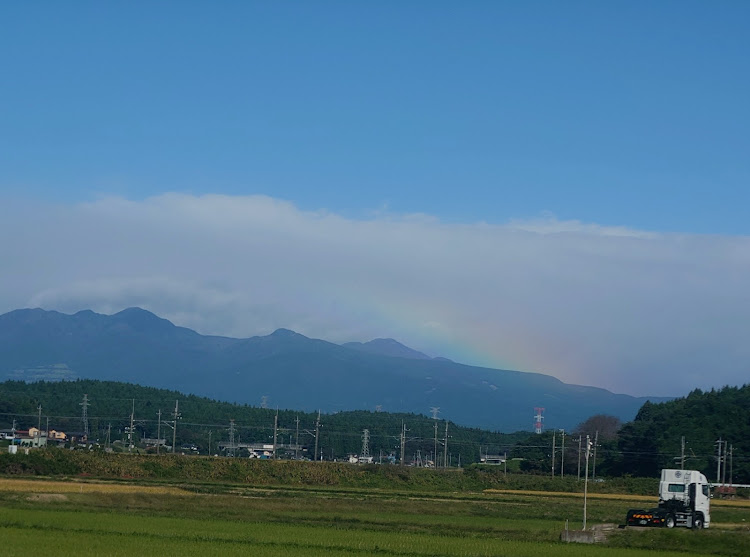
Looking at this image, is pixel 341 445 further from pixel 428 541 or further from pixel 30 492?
pixel 428 541

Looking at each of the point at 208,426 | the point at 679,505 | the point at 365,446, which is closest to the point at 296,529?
the point at 679,505

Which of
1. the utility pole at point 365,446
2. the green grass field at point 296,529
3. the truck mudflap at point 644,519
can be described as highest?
the truck mudflap at point 644,519

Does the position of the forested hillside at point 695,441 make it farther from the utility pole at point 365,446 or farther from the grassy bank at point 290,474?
the utility pole at point 365,446

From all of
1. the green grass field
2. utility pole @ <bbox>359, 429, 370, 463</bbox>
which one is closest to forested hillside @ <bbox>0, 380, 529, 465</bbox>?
utility pole @ <bbox>359, 429, 370, 463</bbox>

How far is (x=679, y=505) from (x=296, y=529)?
66.1 feet

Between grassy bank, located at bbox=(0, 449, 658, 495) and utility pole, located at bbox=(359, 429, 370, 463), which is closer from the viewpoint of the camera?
grassy bank, located at bbox=(0, 449, 658, 495)

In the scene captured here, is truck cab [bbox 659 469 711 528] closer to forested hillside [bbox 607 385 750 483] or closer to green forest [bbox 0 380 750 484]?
green forest [bbox 0 380 750 484]

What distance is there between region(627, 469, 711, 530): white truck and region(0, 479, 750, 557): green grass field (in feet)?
5.97

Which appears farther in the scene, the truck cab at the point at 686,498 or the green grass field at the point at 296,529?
the truck cab at the point at 686,498

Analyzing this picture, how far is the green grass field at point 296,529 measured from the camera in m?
32.2

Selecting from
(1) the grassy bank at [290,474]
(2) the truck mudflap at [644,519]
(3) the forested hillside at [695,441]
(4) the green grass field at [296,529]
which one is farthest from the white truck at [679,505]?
(3) the forested hillside at [695,441]

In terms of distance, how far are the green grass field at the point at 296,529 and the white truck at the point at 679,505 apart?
1.82 meters

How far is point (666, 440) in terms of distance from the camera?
11781cm

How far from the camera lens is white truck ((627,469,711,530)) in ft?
147
